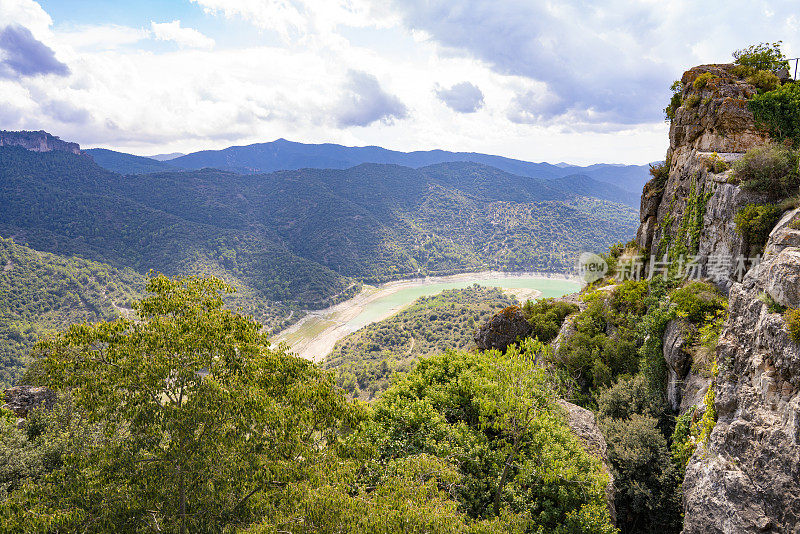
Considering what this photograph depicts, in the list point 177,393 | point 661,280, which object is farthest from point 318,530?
point 661,280

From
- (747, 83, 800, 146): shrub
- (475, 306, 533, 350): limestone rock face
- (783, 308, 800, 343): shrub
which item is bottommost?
(475, 306, 533, 350): limestone rock face

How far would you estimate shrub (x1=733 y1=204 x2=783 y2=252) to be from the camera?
13.1 meters

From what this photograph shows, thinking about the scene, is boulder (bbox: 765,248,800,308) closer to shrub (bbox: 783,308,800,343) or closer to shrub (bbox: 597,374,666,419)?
shrub (bbox: 783,308,800,343)

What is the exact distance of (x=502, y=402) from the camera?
1026cm

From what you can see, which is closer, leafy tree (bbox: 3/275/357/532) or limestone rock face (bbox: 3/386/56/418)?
leafy tree (bbox: 3/275/357/532)

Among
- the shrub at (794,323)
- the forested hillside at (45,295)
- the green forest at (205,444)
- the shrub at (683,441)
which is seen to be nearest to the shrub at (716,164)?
the shrub at (683,441)

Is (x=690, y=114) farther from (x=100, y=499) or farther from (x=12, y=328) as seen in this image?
(x=12, y=328)

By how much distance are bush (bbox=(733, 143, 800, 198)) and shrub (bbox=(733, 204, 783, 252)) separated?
34.3 inches

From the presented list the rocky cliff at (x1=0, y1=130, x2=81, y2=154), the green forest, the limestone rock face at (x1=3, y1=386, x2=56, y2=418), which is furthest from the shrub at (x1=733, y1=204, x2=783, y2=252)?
the rocky cliff at (x1=0, y1=130, x2=81, y2=154)

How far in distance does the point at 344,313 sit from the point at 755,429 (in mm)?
111860

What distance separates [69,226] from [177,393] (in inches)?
6403

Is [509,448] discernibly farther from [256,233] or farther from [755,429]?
[256,233]

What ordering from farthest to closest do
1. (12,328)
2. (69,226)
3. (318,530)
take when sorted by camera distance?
(69,226), (12,328), (318,530)

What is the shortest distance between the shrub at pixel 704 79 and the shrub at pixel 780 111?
2.94m
